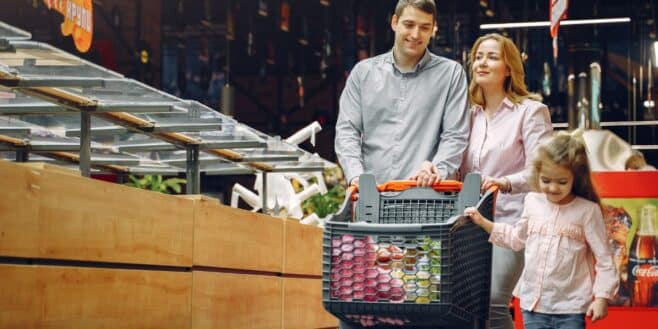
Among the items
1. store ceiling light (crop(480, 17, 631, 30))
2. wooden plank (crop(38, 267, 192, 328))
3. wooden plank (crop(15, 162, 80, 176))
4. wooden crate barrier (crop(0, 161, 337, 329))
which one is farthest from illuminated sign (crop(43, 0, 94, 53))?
store ceiling light (crop(480, 17, 631, 30))

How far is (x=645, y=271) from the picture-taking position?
664cm

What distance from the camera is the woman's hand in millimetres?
3670

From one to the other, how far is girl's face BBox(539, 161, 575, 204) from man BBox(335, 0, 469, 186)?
0.29m

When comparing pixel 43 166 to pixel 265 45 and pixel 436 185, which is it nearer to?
pixel 436 185

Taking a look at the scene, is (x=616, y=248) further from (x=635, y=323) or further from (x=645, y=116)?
(x=645, y=116)

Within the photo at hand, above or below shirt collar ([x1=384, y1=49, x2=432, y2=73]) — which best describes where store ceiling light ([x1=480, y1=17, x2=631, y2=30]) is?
above

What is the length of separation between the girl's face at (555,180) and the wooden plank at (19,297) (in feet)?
5.75

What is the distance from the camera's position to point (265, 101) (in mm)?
16234

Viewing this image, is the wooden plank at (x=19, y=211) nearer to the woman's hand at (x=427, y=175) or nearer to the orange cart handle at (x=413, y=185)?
the orange cart handle at (x=413, y=185)

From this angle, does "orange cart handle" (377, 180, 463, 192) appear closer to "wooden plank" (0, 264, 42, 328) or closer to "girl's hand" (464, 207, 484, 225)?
"girl's hand" (464, 207, 484, 225)

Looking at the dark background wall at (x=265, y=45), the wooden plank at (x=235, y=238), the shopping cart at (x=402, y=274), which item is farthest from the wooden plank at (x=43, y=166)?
the dark background wall at (x=265, y=45)

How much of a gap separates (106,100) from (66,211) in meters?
1.19

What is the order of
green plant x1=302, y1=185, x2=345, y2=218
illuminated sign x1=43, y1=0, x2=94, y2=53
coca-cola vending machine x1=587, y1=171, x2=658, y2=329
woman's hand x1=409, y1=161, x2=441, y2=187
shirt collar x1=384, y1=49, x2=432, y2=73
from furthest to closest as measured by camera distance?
green plant x1=302, y1=185, x2=345, y2=218 → illuminated sign x1=43, y1=0, x2=94, y2=53 → coca-cola vending machine x1=587, y1=171, x2=658, y2=329 → shirt collar x1=384, y1=49, x2=432, y2=73 → woman's hand x1=409, y1=161, x2=441, y2=187

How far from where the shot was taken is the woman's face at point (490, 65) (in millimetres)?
4137
